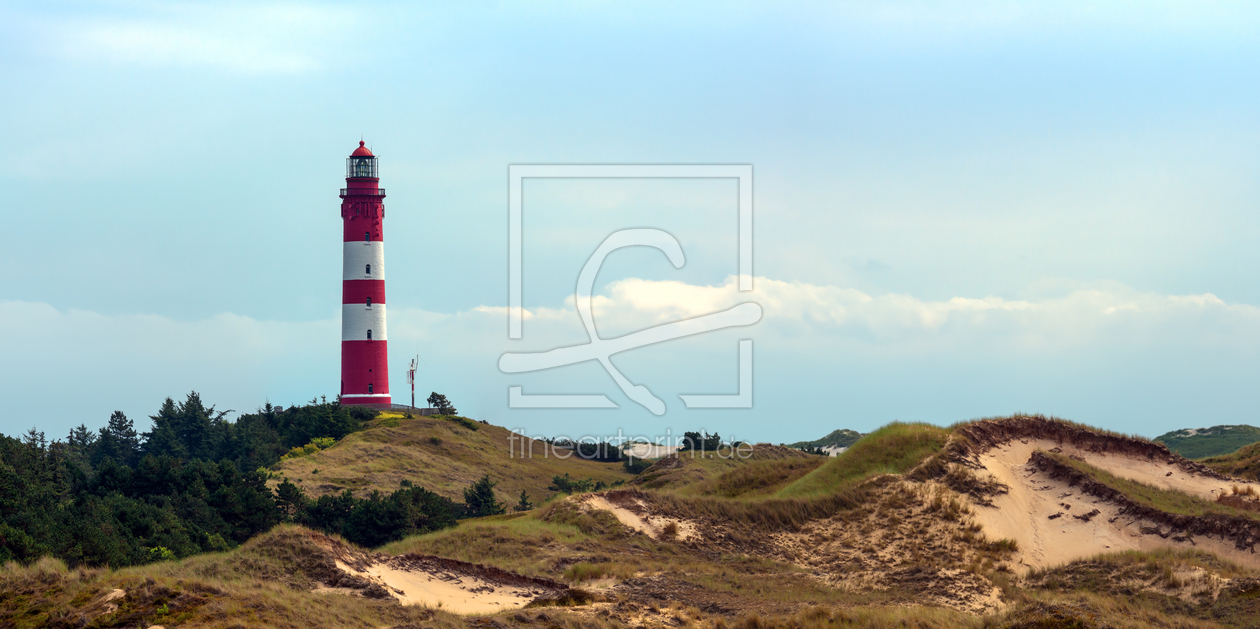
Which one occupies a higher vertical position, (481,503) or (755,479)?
(755,479)

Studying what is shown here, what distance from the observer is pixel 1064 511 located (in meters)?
27.8

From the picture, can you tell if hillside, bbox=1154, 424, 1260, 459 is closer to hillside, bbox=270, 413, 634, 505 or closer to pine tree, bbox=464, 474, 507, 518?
hillside, bbox=270, 413, 634, 505

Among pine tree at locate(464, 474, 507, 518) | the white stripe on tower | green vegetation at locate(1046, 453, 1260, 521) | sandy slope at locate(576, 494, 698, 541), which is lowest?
pine tree at locate(464, 474, 507, 518)

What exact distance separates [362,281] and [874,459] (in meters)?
38.6

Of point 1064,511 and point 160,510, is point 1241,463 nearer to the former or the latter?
point 1064,511

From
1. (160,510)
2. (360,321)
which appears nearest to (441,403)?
(360,321)

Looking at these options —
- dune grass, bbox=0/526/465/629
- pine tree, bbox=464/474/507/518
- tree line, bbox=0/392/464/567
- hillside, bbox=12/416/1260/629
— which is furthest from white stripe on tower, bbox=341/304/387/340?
dune grass, bbox=0/526/465/629

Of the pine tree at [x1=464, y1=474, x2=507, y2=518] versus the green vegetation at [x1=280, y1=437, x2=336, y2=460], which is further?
the green vegetation at [x1=280, y1=437, x2=336, y2=460]

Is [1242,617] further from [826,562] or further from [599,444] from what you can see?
[599,444]

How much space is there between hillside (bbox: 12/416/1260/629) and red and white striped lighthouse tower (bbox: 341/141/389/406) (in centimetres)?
3241

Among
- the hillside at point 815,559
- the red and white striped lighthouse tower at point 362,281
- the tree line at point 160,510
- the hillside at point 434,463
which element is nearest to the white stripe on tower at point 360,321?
the red and white striped lighthouse tower at point 362,281

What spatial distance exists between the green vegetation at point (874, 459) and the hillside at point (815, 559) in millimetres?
81

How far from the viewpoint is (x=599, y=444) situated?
79625 millimetres

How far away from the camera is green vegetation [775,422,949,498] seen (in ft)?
100.0
